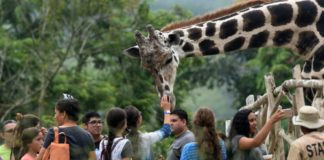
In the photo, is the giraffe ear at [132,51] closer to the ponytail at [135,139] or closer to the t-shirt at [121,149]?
the ponytail at [135,139]

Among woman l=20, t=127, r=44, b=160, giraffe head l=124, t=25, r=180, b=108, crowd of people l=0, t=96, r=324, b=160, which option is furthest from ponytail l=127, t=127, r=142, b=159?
giraffe head l=124, t=25, r=180, b=108

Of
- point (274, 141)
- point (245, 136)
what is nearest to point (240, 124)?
point (245, 136)

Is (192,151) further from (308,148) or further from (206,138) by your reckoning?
(308,148)

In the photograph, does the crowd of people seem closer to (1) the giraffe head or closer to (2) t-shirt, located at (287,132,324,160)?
(2) t-shirt, located at (287,132,324,160)

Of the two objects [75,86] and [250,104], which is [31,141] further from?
[75,86]

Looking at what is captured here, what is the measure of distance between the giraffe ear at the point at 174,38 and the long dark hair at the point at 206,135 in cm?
337

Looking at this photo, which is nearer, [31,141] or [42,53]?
[31,141]

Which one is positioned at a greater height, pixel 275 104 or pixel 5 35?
pixel 5 35

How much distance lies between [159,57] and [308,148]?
3645mm

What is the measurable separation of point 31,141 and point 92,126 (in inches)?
46.5

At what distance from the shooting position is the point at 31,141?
9.40 m

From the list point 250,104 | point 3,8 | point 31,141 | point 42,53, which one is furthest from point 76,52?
point 31,141

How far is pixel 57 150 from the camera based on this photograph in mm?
8719

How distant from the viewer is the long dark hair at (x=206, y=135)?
864 cm
